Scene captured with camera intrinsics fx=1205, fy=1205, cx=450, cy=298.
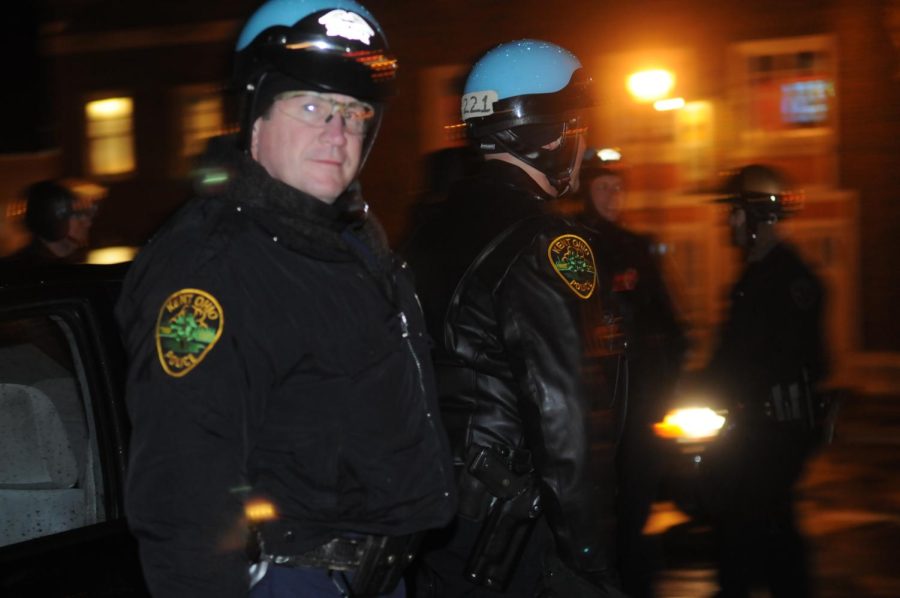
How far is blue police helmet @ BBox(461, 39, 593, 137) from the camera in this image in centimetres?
318

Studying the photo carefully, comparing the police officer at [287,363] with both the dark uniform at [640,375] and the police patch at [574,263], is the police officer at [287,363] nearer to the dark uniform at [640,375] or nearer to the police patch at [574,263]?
the police patch at [574,263]

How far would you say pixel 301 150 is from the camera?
234 cm

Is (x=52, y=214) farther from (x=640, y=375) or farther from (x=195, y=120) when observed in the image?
(x=195, y=120)

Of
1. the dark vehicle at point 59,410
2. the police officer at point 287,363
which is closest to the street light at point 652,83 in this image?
the dark vehicle at point 59,410

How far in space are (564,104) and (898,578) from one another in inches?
166

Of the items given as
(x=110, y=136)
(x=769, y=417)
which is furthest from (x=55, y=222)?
(x=110, y=136)

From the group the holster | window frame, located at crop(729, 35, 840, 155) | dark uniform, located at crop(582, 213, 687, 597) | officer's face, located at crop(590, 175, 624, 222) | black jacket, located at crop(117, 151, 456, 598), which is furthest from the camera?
window frame, located at crop(729, 35, 840, 155)

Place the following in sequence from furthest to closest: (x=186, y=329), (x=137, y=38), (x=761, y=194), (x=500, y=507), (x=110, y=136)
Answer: (x=110, y=136) → (x=137, y=38) → (x=761, y=194) → (x=500, y=507) → (x=186, y=329)

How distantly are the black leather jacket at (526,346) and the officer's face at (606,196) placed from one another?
124 inches

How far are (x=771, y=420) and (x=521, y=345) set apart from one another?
2.64m

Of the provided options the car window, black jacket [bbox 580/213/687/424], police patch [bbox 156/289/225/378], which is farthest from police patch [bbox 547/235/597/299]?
black jacket [bbox 580/213/687/424]

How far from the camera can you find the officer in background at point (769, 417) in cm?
516

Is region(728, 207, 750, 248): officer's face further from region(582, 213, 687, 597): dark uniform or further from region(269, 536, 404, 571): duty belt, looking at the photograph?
region(269, 536, 404, 571): duty belt

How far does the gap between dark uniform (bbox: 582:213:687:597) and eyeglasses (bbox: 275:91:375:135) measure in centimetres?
269
